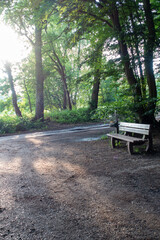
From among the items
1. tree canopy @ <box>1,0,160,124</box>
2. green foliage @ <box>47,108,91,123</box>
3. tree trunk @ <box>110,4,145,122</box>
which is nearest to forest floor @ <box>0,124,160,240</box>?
tree trunk @ <box>110,4,145,122</box>

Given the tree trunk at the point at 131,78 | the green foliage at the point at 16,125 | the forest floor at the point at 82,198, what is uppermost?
the tree trunk at the point at 131,78

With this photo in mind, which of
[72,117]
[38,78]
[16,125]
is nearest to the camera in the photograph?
[16,125]

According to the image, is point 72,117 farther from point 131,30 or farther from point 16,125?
point 131,30

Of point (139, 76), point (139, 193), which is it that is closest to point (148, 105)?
point (139, 76)

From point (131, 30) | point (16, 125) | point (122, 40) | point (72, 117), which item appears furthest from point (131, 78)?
point (72, 117)

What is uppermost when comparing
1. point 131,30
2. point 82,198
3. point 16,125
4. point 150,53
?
point 131,30

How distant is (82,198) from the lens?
11.4 ft

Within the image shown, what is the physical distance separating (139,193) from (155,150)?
3.04 metres

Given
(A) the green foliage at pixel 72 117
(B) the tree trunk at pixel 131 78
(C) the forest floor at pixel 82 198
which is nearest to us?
(C) the forest floor at pixel 82 198

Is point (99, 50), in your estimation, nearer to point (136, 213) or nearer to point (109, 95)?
point (136, 213)

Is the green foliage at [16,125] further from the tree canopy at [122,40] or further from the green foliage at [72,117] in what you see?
the tree canopy at [122,40]

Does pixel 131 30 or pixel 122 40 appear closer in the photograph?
pixel 131 30

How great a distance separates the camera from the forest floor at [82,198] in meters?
2.51

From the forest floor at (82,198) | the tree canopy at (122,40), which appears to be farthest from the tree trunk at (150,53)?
the forest floor at (82,198)
